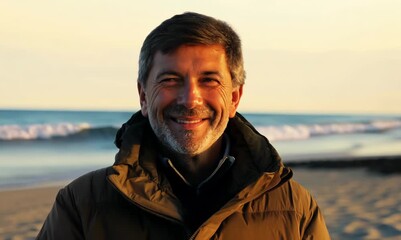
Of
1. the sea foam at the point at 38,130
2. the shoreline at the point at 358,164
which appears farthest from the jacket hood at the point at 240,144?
the sea foam at the point at 38,130

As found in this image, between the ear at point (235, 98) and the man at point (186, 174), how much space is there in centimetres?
1

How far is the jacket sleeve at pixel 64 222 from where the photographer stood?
2350 millimetres

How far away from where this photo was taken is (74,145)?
19.8 meters

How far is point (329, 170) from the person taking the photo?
13.1m

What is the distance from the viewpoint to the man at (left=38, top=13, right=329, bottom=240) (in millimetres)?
2359

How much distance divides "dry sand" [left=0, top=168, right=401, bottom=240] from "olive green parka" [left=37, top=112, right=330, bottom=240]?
187 inches

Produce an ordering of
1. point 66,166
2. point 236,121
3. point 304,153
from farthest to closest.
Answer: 1. point 304,153
2. point 66,166
3. point 236,121

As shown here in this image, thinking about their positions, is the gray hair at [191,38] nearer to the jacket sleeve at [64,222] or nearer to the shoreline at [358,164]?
the jacket sleeve at [64,222]

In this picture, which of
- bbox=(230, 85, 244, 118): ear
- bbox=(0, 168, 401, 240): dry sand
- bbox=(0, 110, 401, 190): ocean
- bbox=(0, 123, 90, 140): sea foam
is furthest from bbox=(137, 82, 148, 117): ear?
bbox=(0, 123, 90, 140): sea foam

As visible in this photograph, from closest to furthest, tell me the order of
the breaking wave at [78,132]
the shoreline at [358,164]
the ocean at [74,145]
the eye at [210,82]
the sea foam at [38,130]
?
the eye at [210,82] < the ocean at [74,145] < the shoreline at [358,164] < the sea foam at [38,130] < the breaking wave at [78,132]

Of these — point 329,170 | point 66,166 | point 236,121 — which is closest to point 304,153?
point 329,170

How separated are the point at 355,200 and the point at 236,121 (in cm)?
715

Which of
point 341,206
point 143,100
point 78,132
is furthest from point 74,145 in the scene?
point 143,100

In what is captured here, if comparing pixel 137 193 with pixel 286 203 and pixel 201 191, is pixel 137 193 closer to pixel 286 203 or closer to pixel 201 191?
pixel 201 191
